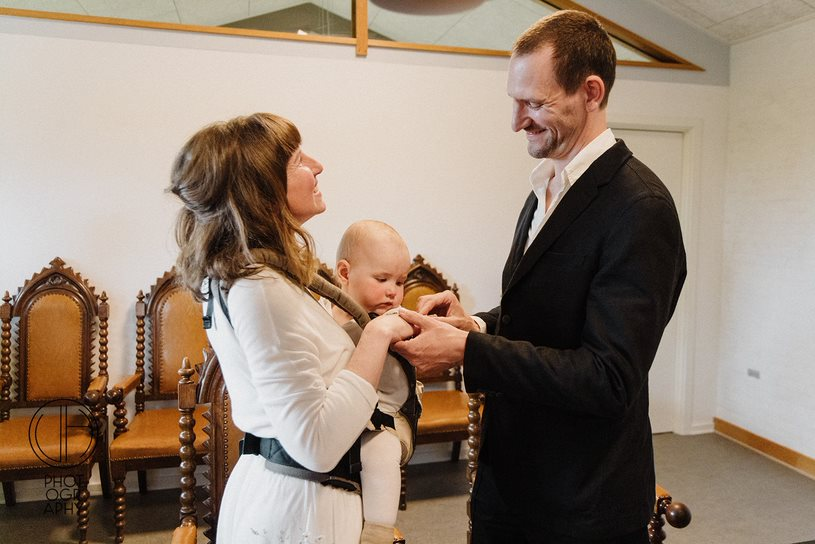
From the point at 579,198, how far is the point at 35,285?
3.10m

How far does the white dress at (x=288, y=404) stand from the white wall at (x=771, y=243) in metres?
3.76

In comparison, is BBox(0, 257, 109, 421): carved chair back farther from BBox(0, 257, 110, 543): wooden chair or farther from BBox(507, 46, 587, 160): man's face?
BBox(507, 46, 587, 160): man's face

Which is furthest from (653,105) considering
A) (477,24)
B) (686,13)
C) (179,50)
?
(179,50)

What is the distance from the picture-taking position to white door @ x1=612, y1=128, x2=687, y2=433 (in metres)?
4.54

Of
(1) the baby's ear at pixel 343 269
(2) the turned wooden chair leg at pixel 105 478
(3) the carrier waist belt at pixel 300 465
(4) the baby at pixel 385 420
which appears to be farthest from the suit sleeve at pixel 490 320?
(2) the turned wooden chair leg at pixel 105 478

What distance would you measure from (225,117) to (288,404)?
9.66 feet

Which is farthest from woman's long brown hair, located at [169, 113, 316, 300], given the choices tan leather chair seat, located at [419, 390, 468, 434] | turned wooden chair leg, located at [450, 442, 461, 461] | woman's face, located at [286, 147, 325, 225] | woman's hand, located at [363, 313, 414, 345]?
turned wooden chair leg, located at [450, 442, 461, 461]

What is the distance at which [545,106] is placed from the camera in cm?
141

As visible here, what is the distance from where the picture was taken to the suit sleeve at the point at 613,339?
1216mm

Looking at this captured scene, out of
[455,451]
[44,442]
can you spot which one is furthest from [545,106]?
[455,451]

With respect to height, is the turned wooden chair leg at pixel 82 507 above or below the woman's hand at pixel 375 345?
below

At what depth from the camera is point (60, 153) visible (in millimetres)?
3502

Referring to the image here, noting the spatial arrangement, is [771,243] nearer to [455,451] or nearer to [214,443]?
[455,451]

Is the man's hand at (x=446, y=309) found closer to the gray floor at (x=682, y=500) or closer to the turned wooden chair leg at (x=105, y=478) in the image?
the gray floor at (x=682, y=500)
